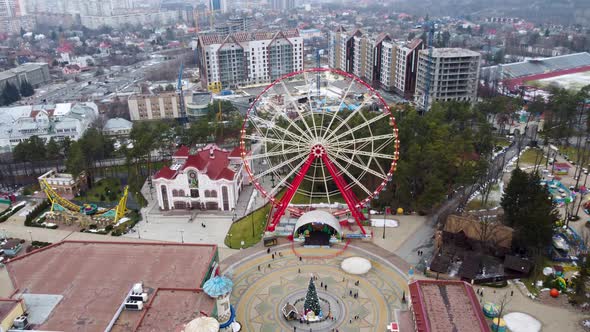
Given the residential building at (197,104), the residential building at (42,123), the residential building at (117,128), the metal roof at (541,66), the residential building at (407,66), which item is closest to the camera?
the residential building at (42,123)

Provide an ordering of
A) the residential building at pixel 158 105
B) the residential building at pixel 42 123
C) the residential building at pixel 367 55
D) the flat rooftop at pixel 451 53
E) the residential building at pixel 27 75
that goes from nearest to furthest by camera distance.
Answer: the residential building at pixel 42 123 → the flat rooftop at pixel 451 53 → the residential building at pixel 158 105 → the residential building at pixel 367 55 → the residential building at pixel 27 75

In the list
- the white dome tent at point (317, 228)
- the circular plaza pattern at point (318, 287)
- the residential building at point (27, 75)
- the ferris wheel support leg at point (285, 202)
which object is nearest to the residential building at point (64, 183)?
the circular plaza pattern at point (318, 287)

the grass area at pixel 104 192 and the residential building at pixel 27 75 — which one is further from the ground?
the residential building at pixel 27 75

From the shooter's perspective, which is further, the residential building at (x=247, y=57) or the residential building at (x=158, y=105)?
the residential building at (x=247, y=57)

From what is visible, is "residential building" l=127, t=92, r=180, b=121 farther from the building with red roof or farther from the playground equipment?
the playground equipment

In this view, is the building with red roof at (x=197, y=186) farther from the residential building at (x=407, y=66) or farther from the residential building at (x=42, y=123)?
the residential building at (x=407, y=66)

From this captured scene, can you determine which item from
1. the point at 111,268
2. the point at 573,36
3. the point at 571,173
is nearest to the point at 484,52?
the point at 573,36

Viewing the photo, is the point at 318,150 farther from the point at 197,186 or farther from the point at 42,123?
the point at 42,123

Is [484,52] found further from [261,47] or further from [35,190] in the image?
[35,190]

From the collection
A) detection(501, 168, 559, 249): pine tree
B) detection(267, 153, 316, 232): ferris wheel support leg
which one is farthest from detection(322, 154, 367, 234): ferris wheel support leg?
detection(501, 168, 559, 249): pine tree
